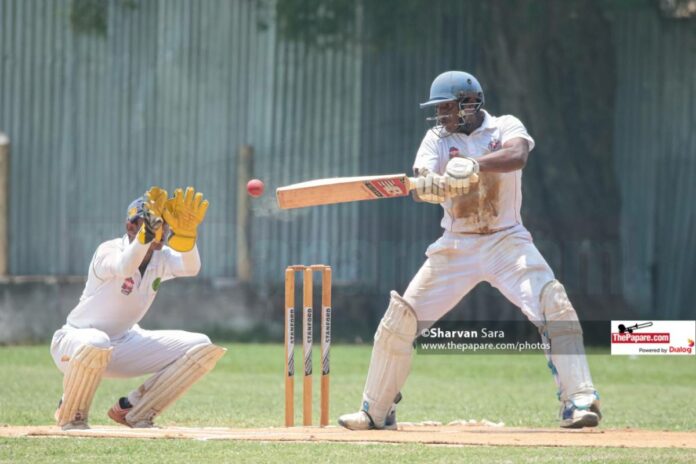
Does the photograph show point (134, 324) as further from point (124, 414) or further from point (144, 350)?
point (124, 414)

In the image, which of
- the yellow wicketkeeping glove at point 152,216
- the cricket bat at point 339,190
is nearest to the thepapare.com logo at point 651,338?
the cricket bat at point 339,190

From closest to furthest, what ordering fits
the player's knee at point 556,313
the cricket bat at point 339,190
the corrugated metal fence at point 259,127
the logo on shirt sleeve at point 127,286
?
the player's knee at point 556,313
the cricket bat at point 339,190
the logo on shirt sleeve at point 127,286
the corrugated metal fence at point 259,127

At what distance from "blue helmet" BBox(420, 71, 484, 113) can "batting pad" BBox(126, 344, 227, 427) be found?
201cm

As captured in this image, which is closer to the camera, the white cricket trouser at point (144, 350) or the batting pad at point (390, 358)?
the batting pad at point (390, 358)

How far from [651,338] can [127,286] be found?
7.60 metres

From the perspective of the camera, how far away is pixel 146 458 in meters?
6.59

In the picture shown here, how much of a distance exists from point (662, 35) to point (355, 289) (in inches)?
189

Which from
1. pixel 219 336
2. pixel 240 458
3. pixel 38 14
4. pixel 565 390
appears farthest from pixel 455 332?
pixel 240 458

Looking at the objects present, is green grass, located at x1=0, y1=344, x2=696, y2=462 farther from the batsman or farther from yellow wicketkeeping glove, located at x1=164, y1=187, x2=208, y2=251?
yellow wicketkeeping glove, located at x1=164, y1=187, x2=208, y2=251

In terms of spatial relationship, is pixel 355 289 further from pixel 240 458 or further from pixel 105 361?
pixel 240 458

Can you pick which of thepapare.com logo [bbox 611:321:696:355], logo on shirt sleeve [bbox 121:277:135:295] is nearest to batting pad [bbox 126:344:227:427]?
logo on shirt sleeve [bbox 121:277:135:295]

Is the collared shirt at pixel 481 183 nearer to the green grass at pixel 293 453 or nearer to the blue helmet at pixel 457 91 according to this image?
the blue helmet at pixel 457 91

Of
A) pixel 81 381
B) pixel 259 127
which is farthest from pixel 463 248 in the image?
pixel 259 127

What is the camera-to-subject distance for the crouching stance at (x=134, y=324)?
318 inches
